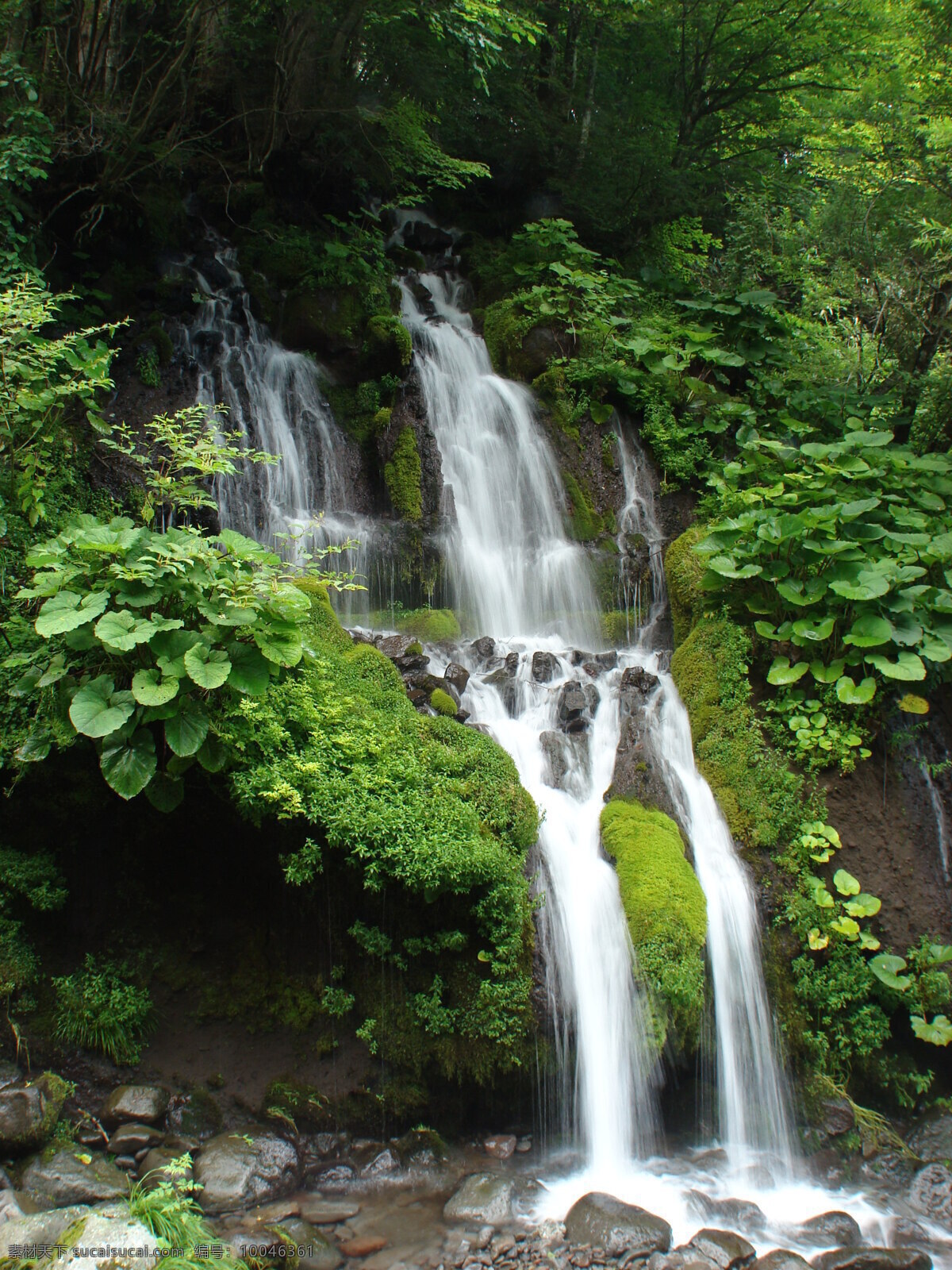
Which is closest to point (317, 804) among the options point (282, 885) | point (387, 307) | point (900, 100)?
point (282, 885)

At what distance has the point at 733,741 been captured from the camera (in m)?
6.36

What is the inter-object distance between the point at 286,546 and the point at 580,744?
3.65 meters

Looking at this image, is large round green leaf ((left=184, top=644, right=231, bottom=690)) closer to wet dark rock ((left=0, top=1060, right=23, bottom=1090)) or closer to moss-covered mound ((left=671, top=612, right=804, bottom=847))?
wet dark rock ((left=0, top=1060, right=23, bottom=1090))

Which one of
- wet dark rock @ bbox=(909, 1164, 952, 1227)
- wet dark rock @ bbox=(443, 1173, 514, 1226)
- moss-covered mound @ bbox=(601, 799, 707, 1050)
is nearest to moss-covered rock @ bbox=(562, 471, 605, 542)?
moss-covered mound @ bbox=(601, 799, 707, 1050)

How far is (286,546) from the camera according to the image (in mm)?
8008

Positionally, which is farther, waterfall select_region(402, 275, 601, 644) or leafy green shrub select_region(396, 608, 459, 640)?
waterfall select_region(402, 275, 601, 644)

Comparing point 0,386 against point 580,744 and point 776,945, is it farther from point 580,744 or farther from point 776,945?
point 776,945

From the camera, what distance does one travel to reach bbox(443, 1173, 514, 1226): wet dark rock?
4.11 meters

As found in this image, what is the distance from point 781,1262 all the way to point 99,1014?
3.84 meters

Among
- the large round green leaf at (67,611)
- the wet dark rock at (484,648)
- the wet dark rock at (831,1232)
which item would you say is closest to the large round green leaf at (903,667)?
the wet dark rock at (484,648)

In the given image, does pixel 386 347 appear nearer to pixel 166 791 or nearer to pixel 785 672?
pixel 785 672

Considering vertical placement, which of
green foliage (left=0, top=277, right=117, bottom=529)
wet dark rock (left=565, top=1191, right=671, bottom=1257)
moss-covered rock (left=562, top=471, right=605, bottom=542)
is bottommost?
wet dark rock (left=565, top=1191, right=671, bottom=1257)

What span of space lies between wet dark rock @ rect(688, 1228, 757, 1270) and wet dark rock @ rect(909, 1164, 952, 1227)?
1.35 metres

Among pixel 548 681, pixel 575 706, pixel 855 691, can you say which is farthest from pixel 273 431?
pixel 855 691
